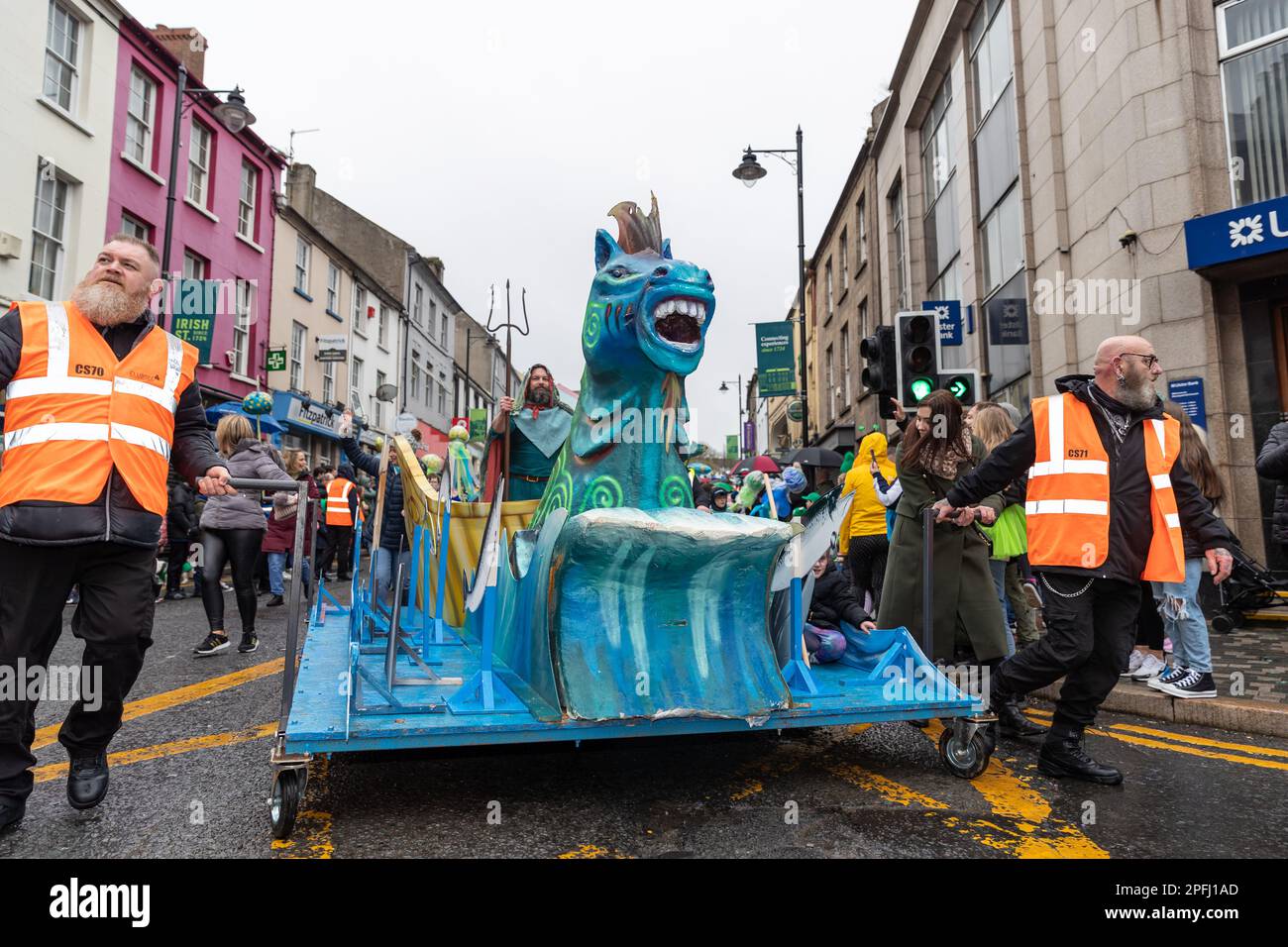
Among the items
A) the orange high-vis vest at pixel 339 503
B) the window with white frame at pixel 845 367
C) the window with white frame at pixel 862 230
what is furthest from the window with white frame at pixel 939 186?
the orange high-vis vest at pixel 339 503

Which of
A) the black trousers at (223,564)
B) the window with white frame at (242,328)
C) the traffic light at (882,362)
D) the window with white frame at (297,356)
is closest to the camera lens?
the black trousers at (223,564)

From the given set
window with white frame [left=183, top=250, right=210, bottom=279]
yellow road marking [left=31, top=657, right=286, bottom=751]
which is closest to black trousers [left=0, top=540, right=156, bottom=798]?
yellow road marking [left=31, top=657, right=286, bottom=751]

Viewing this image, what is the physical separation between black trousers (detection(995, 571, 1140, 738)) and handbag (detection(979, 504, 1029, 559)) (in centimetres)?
171

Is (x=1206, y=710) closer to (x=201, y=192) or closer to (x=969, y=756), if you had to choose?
(x=969, y=756)

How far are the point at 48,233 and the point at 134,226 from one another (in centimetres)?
247

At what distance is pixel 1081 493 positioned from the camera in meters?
3.52

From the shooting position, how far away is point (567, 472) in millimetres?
3820

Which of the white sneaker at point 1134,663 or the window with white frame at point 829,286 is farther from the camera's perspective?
the window with white frame at point 829,286

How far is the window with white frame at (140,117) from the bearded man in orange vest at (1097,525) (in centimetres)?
1694

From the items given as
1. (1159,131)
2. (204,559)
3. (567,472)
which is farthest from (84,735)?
(1159,131)

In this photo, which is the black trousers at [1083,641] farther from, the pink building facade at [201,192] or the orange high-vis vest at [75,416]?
the pink building facade at [201,192]

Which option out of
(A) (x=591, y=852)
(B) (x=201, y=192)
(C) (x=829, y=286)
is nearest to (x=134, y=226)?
(B) (x=201, y=192)

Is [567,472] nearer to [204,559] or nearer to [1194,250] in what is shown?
[204,559]

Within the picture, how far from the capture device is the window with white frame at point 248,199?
768 inches
